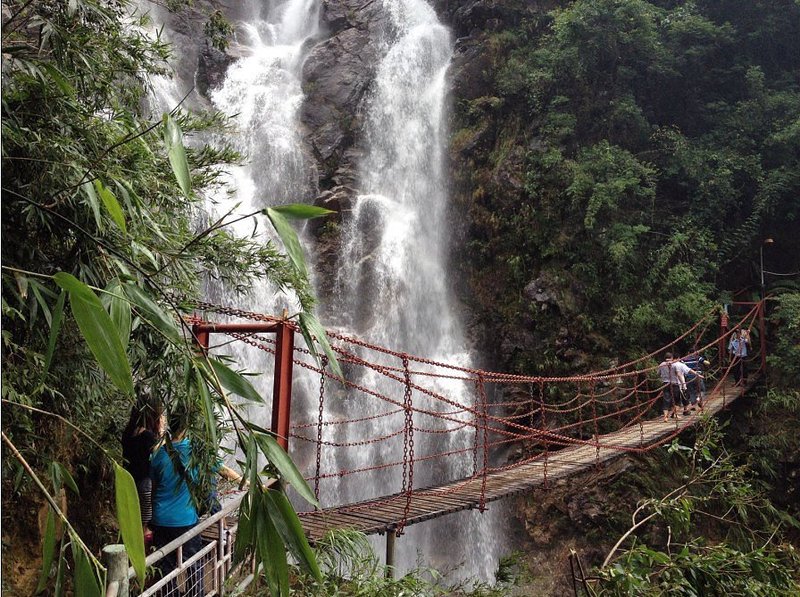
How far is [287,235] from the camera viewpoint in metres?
0.94

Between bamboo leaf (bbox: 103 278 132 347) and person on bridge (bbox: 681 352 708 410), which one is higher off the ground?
bamboo leaf (bbox: 103 278 132 347)

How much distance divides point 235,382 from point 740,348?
7.07 meters

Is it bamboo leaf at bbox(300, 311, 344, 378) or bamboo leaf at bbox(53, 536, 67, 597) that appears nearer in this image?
bamboo leaf at bbox(53, 536, 67, 597)

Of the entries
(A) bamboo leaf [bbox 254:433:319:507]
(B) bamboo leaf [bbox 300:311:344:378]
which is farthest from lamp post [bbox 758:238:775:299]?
(A) bamboo leaf [bbox 254:433:319:507]

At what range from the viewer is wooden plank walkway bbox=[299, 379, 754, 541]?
3189 millimetres

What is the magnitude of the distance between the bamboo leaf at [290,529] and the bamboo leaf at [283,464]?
29mm

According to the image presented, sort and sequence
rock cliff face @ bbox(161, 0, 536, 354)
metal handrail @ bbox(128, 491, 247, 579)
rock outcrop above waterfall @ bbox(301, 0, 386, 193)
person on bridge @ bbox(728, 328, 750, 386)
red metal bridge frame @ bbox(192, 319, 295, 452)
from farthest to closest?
rock outcrop above waterfall @ bbox(301, 0, 386, 193)
rock cliff face @ bbox(161, 0, 536, 354)
person on bridge @ bbox(728, 328, 750, 386)
red metal bridge frame @ bbox(192, 319, 295, 452)
metal handrail @ bbox(128, 491, 247, 579)

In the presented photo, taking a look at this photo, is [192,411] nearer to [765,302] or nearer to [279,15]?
[765,302]

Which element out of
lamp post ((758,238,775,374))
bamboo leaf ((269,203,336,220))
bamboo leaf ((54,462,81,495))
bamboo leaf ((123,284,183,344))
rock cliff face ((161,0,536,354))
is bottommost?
lamp post ((758,238,775,374))

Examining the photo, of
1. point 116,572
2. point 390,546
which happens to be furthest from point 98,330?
point 390,546

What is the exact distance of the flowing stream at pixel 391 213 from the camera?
721cm

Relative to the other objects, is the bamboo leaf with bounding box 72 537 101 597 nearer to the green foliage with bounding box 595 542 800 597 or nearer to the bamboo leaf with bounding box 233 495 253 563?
the bamboo leaf with bounding box 233 495 253 563

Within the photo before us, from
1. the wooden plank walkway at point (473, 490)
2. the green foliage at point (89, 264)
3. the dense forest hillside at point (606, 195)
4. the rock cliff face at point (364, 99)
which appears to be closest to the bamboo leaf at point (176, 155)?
the green foliage at point (89, 264)

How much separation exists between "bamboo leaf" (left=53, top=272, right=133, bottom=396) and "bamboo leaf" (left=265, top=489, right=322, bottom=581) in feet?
0.91
